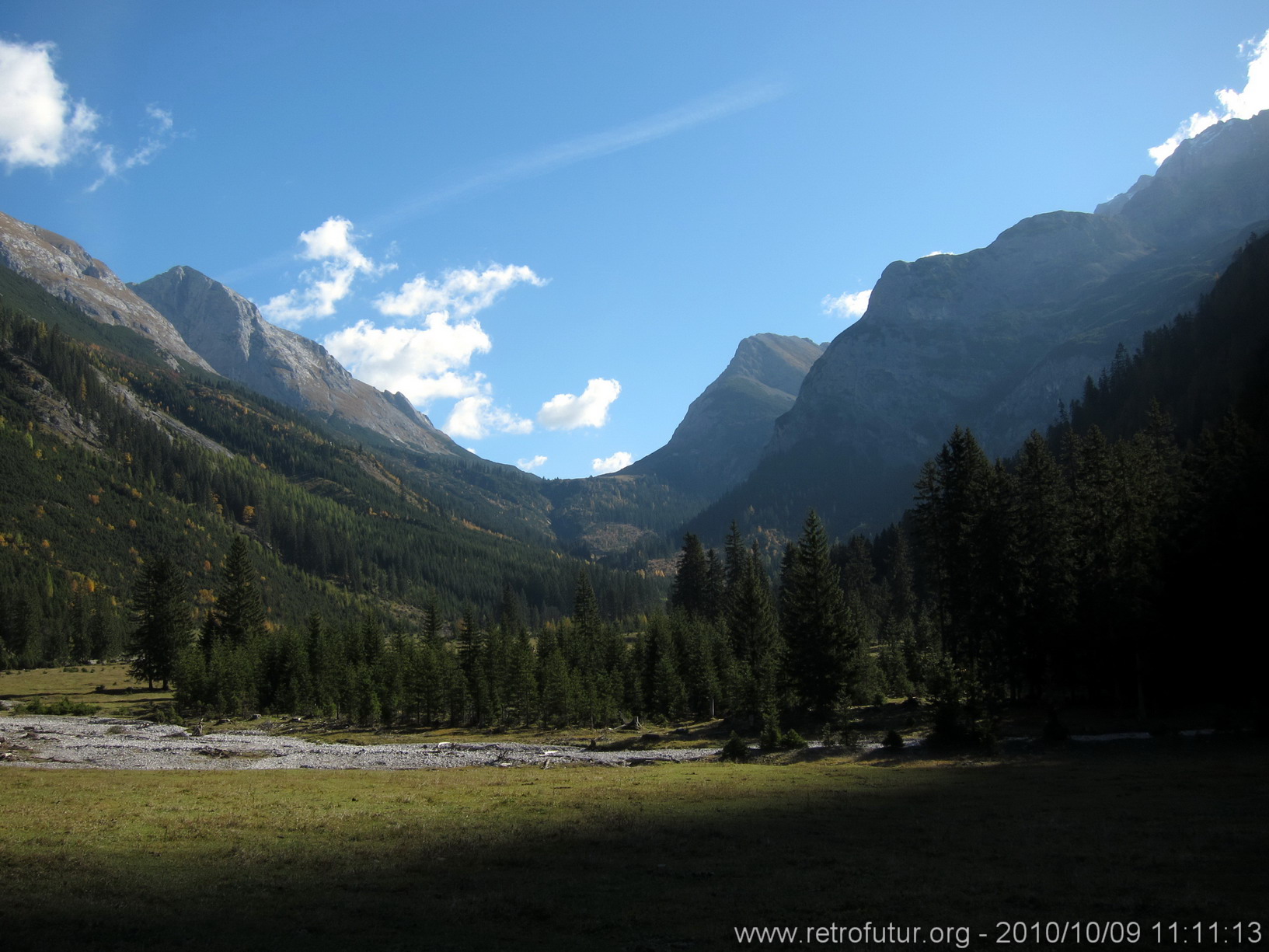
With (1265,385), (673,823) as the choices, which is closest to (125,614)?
(673,823)

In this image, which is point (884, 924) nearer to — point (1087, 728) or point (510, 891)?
point (510, 891)

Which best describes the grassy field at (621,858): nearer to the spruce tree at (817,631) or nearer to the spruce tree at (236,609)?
the spruce tree at (817,631)

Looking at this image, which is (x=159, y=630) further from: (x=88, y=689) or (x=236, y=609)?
(x=88, y=689)

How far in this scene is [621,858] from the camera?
21.4 metres

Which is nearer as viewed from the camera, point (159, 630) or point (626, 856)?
point (626, 856)

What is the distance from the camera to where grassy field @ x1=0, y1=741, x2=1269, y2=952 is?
14906mm

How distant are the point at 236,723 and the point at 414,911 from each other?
78656 millimetres

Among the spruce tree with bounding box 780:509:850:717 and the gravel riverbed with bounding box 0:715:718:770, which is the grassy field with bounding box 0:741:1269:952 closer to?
the gravel riverbed with bounding box 0:715:718:770

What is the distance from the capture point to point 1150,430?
232ft

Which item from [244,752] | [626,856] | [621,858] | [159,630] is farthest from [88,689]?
[621,858]

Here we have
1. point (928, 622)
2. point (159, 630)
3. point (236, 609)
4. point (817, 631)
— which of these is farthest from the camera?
point (236, 609)

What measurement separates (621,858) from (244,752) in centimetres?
4597

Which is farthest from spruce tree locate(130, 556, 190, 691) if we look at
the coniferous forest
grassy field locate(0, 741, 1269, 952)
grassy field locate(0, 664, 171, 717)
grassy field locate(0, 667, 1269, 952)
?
grassy field locate(0, 741, 1269, 952)

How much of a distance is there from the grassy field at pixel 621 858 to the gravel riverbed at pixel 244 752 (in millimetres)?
14073
